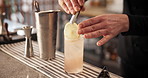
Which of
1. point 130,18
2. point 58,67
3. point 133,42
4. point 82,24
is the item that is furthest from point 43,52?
point 133,42

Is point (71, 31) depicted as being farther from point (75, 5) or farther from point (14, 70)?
point (14, 70)

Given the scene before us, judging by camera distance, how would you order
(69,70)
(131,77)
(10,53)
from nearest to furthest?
(69,70)
(10,53)
(131,77)

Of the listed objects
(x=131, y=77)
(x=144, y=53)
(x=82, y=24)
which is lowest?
(x=131, y=77)

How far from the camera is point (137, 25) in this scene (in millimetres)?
1148

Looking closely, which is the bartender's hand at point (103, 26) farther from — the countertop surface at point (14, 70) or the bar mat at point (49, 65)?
the countertop surface at point (14, 70)

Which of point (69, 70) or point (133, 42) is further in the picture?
point (133, 42)

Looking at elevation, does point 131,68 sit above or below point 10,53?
below

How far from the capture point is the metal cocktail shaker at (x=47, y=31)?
1.21 meters

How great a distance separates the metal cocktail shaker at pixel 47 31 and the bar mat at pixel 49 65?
0.06m

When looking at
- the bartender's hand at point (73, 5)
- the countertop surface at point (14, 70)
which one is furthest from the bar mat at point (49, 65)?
the bartender's hand at point (73, 5)

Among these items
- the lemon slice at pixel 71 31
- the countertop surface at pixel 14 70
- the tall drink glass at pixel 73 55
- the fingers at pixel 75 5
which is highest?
the fingers at pixel 75 5

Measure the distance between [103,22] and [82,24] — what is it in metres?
0.11

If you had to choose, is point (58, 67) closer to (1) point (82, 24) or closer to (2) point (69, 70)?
(2) point (69, 70)

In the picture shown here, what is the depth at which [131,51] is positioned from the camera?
5.64 feet
